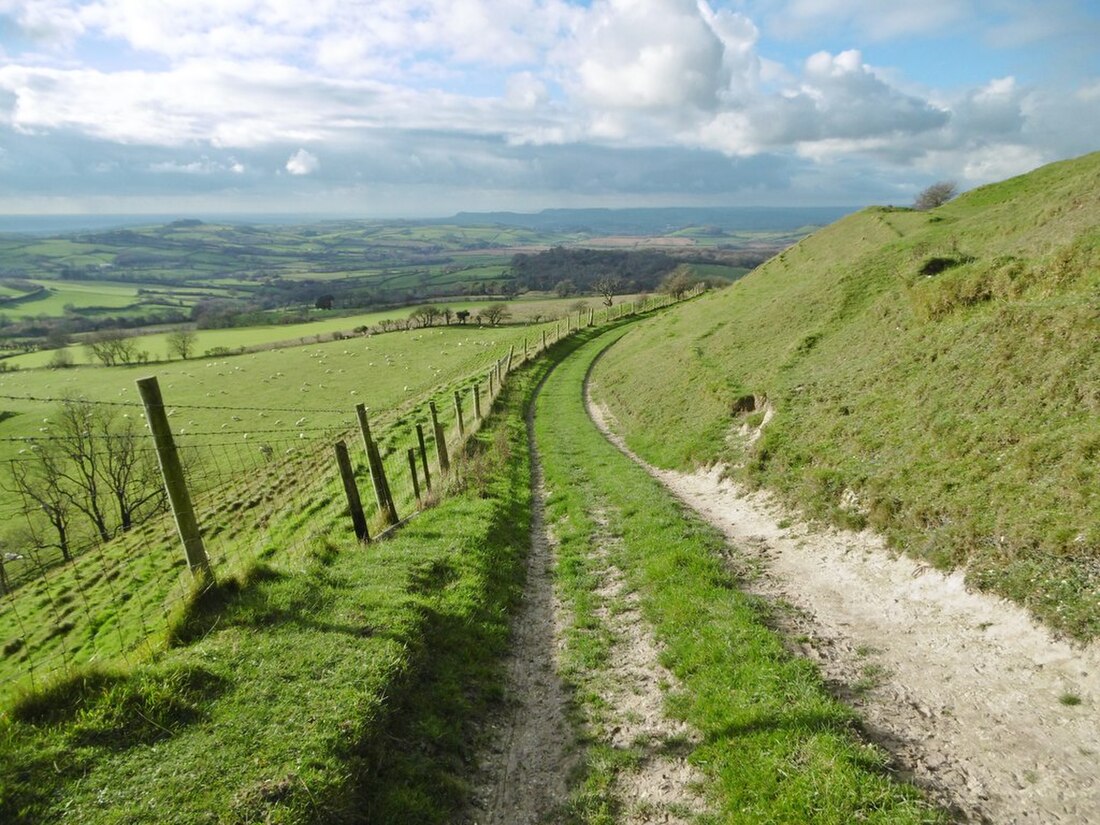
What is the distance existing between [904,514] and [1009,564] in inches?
94.0

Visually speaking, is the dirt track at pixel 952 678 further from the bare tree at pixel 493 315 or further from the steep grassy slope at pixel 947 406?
the bare tree at pixel 493 315

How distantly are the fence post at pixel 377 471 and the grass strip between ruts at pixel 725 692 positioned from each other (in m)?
4.57

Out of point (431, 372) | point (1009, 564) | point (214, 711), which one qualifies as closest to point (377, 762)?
point (214, 711)

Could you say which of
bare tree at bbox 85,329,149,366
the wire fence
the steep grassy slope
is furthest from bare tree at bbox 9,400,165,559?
bare tree at bbox 85,329,149,366

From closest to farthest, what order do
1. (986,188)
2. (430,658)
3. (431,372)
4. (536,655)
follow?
1. (430,658)
2. (536,655)
3. (986,188)
4. (431,372)

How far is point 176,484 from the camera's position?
8.49 meters

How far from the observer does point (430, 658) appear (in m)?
8.52

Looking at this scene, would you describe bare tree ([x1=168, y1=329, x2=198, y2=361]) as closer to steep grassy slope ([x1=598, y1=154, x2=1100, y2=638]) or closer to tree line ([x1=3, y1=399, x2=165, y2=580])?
tree line ([x1=3, y1=399, x2=165, y2=580])

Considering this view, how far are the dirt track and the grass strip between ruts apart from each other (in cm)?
58

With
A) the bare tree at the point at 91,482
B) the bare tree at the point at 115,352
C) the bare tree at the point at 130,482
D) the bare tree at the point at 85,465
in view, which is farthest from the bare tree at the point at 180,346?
the bare tree at the point at 130,482

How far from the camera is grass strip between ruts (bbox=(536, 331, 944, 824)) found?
18.9 feet

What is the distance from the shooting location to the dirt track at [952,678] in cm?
579

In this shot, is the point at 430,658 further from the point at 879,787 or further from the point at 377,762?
the point at 879,787

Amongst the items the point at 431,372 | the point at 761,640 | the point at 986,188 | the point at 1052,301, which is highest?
the point at 986,188
